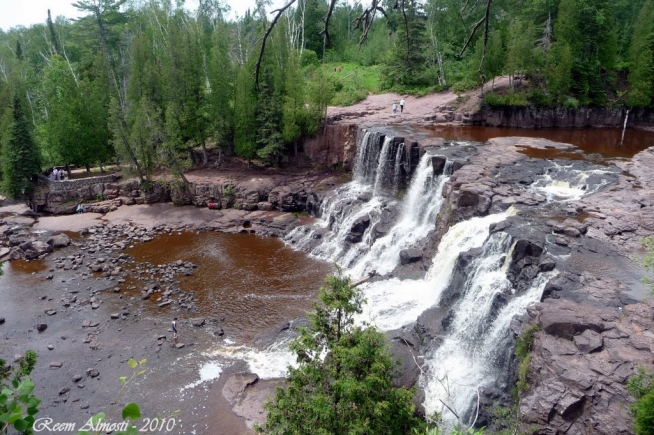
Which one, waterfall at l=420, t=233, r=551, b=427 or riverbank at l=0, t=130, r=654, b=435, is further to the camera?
waterfall at l=420, t=233, r=551, b=427

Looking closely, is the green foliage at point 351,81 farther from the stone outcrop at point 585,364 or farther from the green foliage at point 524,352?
the stone outcrop at point 585,364

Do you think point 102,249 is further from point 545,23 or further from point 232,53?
point 545,23

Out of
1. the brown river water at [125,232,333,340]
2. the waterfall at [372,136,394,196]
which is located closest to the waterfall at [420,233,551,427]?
the brown river water at [125,232,333,340]

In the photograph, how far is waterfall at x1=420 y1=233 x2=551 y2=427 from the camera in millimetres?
13297

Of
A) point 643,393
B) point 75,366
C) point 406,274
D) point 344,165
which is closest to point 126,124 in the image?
point 344,165

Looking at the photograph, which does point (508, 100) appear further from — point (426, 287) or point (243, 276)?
point (243, 276)

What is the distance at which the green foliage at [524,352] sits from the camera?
11734 millimetres

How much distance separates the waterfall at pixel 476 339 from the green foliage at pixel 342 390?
12.6 ft

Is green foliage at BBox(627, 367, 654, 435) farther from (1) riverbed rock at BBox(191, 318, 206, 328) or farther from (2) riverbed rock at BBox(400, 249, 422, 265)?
(1) riverbed rock at BBox(191, 318, 206, 328)

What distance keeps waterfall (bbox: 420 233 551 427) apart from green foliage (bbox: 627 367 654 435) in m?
3.89

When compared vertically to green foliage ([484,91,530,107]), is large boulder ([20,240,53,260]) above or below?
below

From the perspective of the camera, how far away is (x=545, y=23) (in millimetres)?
37375

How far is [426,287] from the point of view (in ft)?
63.1

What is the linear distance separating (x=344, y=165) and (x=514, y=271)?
17.6 m
